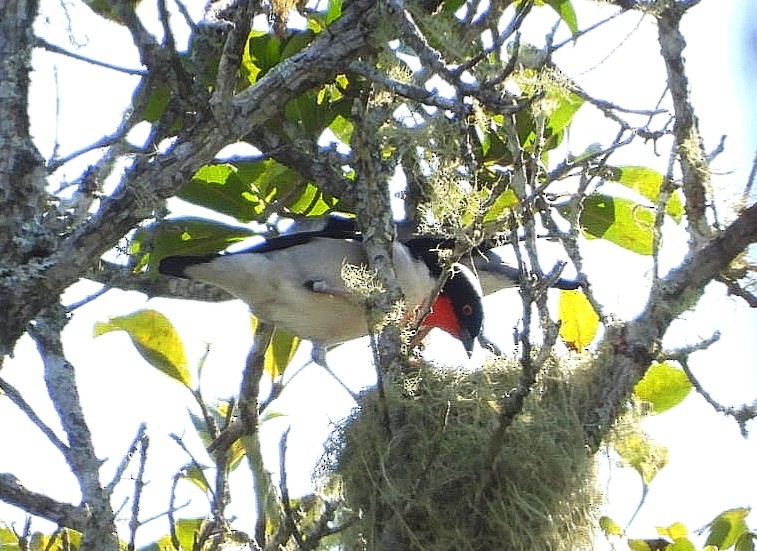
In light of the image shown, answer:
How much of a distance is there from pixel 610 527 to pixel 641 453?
27cm

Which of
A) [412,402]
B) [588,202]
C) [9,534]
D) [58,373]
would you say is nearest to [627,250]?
[588,202]

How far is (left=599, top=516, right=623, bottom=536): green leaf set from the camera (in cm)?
287

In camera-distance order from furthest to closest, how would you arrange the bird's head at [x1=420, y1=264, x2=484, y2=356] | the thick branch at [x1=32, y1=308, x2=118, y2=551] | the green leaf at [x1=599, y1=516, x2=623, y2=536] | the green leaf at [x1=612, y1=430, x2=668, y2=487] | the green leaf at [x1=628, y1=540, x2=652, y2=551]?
the bird's head at [x1=420, y1=264, x2=484, y2=356] < the green leaf at [x1=628, y1=540, x2=652, y2=551] < the green leaf at [x1=599, y1=516, x2=623, y2=536] < the green leaf at [x1=612, y1=430, x2=668, y2=487] < the thick branch at [x1=32, y1=308, x2=118, y2=551]

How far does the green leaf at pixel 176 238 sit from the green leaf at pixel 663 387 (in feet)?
4.35

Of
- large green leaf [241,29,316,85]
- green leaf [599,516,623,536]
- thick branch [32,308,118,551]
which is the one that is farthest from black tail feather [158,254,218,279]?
green leaf [599,516,623,536]

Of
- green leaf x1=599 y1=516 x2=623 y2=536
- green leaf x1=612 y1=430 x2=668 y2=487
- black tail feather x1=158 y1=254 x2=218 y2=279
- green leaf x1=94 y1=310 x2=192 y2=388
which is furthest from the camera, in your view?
black tail feather x1=158 y1=254 x2=218 y2=279

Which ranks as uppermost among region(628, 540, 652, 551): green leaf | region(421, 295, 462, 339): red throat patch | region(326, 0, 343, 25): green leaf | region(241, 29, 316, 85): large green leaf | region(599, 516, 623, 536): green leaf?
region(326, 0, 343, 25): green leaf

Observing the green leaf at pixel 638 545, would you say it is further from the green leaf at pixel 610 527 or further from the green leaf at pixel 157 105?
the green leaf at pixel 157 105

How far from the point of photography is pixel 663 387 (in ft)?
10.5

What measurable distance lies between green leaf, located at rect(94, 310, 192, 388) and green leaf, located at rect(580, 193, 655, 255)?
1.26 meters

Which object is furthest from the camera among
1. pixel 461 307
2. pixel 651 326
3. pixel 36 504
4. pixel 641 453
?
pixel 461 307

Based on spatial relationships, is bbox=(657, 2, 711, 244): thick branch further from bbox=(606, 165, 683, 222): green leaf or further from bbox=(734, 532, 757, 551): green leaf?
bbox=(734, 532, 757, 551): green leaf

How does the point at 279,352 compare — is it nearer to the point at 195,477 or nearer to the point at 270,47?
the point at 195,477

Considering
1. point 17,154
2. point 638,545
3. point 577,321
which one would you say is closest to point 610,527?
point 638,545
